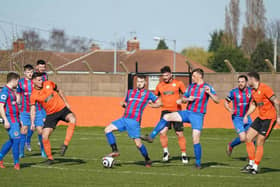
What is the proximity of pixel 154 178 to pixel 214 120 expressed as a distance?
12.9 metres

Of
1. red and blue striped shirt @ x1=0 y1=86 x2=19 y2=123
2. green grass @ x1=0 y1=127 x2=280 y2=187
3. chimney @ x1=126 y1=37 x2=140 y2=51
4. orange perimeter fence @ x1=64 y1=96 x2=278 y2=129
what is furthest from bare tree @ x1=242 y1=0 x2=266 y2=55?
red and blue striped shirt @ x1=0 y1=86 x2=19 y2=123

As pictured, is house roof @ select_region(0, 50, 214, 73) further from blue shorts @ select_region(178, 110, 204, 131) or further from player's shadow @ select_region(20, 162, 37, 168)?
blue shorts @ select_region(178, 110, 204, 131)

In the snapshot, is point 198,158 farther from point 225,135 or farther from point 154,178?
point 225,135

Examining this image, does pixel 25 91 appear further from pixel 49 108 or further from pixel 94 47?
pixel 94 47

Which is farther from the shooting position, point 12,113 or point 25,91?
point 25,91

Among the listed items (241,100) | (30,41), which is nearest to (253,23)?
(30,41)

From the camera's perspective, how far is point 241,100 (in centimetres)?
1487

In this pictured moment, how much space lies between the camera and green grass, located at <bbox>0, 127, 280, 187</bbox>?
10664mm

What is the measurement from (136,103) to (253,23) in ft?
249

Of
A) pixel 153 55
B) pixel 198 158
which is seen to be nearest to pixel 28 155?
pixel 198 158

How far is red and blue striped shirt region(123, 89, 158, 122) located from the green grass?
1.10 m

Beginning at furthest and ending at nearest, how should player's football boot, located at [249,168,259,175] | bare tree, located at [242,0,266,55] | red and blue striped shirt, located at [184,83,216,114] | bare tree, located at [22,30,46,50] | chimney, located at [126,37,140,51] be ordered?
1. bare tree, located at [242,0,266,55]
2. chimney, located at [126,37,140,51]
3. bare tree, located at [22,30,46,50]
4. red and blue striped shirt, located at [184,83,216,114]
5. player's football boot, located at [249,168,259,175]

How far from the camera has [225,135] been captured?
2303 cm

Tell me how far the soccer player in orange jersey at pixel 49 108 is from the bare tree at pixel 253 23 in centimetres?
7342
